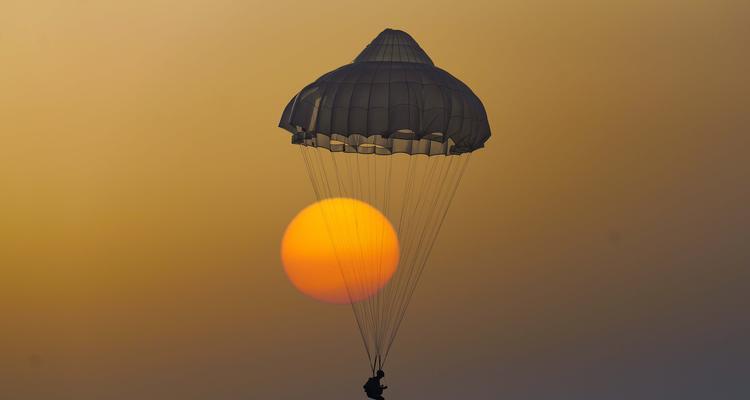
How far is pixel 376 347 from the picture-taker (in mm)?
26656

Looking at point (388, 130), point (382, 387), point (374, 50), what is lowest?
point (382, 387)

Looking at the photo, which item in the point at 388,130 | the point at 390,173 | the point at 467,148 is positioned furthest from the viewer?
the point at 390,173

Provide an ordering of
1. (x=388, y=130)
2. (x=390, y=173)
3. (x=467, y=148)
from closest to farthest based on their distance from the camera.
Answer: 1. (x=388, y=130)
2. (x=467, y=148)
3. (x=390, y=173)

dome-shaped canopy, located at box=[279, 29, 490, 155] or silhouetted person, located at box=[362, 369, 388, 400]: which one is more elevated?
A: dome-shaped canopy, located at box=[279, 29, 490, 155]

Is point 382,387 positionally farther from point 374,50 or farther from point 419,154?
point 374,50

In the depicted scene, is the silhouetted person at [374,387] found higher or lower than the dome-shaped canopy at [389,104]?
lower

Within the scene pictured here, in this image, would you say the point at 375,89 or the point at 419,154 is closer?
the point at 375,89

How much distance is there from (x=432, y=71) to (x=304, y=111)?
9.05 ft

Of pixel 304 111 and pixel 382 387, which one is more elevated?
pixel 304 111

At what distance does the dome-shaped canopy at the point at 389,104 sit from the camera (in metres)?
25.2

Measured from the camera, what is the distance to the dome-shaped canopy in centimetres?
2523

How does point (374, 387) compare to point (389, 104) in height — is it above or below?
below

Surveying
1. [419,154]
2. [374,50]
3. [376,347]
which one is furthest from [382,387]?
[374,50]

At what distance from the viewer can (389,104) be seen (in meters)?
25.2
